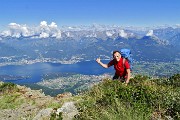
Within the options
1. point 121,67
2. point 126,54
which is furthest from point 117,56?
point 121,67

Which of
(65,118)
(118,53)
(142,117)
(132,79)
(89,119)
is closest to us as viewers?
(142,117)

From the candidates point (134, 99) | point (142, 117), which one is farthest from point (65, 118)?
point (142, 117)

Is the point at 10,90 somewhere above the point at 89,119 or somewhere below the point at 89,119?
below

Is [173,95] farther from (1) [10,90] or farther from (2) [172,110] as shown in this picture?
(1) [10,90]

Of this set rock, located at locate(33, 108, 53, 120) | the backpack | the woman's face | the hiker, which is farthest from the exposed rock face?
the backpack

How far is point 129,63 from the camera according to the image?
472 inches

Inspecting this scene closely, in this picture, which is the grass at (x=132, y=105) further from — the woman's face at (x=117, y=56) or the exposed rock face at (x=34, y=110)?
the woman's face at (x=117, y=56)

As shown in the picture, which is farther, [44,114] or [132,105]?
[44,114]

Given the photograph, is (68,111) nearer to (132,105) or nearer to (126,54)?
(132,105)

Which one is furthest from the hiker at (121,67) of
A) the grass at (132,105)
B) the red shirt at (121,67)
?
the grass at (132,105)

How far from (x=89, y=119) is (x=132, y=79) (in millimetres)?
5156

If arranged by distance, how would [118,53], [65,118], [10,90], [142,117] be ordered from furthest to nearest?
1. [10,90]
2. [118,53]
3. [65,118]
4. [142,117]

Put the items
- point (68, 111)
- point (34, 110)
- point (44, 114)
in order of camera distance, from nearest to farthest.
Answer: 1. point (68, 111)
2. point (44, 114)
3. point (34, 110)

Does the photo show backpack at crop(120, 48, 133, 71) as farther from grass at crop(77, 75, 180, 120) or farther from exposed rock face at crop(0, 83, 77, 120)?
exposed rock face at crop(0, 83, 77, 120)
